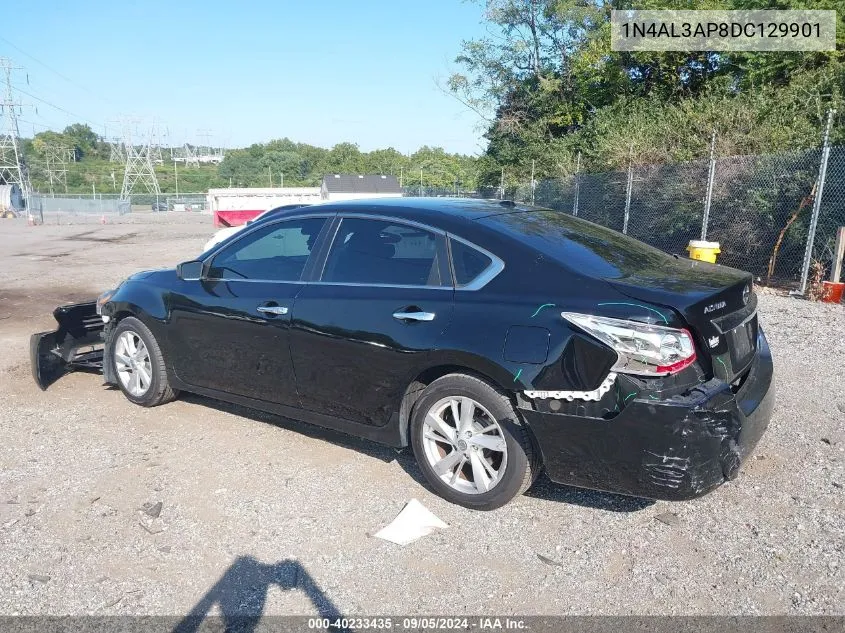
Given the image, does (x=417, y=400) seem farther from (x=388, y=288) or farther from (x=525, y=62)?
(x=525, y=62)

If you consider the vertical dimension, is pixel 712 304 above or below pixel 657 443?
above

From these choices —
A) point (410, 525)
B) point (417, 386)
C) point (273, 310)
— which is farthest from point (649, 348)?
point (273, 310)

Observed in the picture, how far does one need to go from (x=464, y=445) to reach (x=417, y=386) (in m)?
0.43

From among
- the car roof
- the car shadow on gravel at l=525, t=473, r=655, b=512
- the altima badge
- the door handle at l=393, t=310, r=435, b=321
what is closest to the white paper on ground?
the car shadow on gravel at l=525, t=473, r=655, b=512

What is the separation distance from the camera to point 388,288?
4066 millimetres

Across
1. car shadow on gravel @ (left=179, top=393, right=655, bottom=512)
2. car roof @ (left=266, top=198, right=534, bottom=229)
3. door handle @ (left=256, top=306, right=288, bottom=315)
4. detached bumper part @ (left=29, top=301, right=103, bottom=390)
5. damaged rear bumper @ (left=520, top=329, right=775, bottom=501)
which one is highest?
car roof @ (left=266, top=198, right=534, bottom=229)

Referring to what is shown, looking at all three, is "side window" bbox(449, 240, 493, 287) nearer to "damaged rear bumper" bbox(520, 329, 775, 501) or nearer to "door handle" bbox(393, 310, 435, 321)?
"door handle" bbox(393, 310, 435, 321)

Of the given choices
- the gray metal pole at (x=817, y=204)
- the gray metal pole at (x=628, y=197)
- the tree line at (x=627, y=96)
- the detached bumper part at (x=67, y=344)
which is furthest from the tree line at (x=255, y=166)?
the detached bumper part at (x=67, y=344)

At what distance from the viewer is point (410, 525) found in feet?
12.1

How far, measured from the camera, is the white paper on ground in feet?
11.7

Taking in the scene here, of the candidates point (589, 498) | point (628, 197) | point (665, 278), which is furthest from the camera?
point (628, 197)

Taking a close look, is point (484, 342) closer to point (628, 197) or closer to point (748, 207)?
point (748, 207)

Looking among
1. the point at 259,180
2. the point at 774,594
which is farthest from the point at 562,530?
the point at 259,180

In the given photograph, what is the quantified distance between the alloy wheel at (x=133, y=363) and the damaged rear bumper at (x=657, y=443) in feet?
10.9
